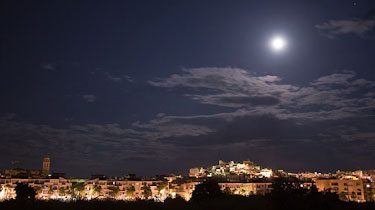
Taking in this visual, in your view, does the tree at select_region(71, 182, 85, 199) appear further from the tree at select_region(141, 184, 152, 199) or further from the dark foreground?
the dark foreground

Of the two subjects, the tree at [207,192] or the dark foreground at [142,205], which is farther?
the tree at [207,192]

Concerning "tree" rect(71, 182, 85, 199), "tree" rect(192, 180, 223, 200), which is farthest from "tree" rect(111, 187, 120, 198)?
"tree" rect(192, 180, 223, 200)

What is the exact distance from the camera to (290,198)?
26156 mm

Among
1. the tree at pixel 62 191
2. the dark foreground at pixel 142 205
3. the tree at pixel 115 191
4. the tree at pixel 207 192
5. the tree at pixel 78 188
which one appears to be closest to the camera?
the dark foreground at pixel 142 205

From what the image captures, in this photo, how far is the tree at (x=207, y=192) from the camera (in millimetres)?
44622

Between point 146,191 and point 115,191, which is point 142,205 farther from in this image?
point 115,191

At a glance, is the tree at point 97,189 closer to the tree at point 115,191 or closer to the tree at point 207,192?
the tree at point 115,191

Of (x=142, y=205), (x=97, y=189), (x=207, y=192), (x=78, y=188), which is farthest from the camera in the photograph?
(x=97, y=189)

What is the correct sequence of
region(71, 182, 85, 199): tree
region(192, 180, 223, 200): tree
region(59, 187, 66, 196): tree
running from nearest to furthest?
region(192, 180, 223, 200): tree, region(71, 182, 85, 199): tree, region(59, 187, 66, 196): tree

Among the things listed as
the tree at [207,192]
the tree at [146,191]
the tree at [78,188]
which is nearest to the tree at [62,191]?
the tree at [78,188]

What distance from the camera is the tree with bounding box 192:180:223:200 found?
44.6 meters

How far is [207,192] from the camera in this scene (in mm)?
45250

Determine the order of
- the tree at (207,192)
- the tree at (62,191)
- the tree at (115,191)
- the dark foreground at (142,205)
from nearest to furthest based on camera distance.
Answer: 1. the dark foreground at (142,205)
2. the tree at (207,192)
3. the tree at (115,191)
4. the tree at (62,191)

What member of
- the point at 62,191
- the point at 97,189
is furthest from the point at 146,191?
the point at 62,191
